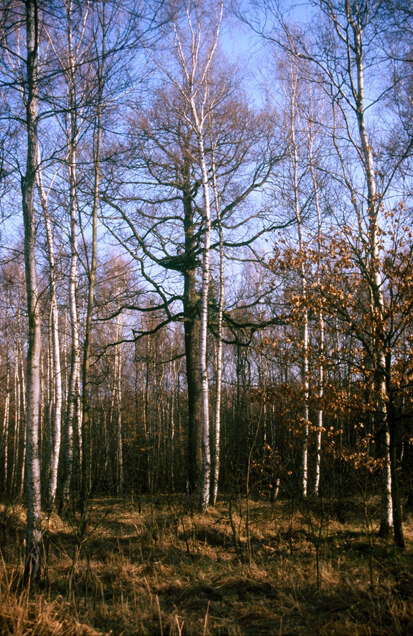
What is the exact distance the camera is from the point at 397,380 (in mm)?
5469

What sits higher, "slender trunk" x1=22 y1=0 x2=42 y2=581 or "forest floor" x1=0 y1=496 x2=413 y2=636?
"slender trunk" x1=22 y1=0 x2=42 y2=581

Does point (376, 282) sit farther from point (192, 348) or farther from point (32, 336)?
point (192, 348)

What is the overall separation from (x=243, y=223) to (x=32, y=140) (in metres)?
7.44

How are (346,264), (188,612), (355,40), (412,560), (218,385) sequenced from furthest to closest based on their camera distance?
(218,385) < (355,40) < (346,264) < (412,560) < (188,612)

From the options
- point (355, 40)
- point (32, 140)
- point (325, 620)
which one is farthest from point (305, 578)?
point (355, 40)

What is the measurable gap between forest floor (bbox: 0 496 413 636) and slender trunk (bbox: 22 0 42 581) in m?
0.35

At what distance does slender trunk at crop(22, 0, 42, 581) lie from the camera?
466 cm

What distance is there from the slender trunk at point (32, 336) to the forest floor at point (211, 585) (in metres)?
0.35

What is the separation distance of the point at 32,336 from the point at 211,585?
11.8ft

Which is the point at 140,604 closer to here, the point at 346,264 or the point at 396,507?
the point at 396,507

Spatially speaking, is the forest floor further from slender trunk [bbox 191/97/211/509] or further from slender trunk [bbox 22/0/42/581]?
slender trunk [bbox 191/97/211/509]

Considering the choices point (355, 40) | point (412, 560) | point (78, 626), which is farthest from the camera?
point (355, 40)

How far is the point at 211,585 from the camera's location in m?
5.14

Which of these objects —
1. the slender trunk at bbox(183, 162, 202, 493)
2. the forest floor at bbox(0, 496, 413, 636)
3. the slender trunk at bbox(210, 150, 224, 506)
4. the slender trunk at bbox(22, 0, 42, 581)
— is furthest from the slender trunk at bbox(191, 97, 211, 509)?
the slender trunk at bbox(22, 0, 42, 581)
